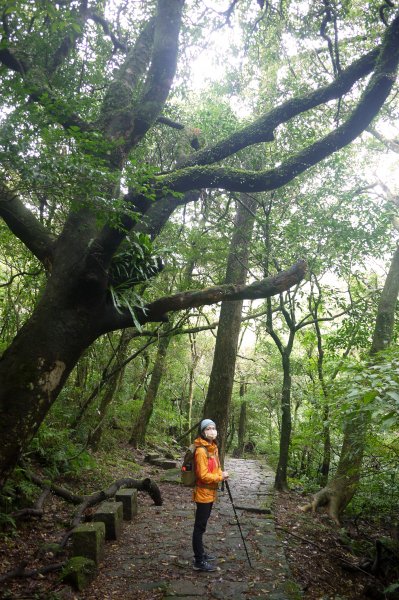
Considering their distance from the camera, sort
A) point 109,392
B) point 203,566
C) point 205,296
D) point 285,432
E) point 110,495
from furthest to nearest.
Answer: point 109,392
point 285,432
point 110,495
point 205,296
point 203,566

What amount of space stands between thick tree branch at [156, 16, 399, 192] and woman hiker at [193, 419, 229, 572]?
3.21 m

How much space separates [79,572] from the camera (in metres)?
4.12

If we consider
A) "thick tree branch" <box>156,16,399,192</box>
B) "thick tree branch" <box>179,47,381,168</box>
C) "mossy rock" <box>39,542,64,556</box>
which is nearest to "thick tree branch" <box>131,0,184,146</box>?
"thick tree branch" <box>179,47,381,168</box>

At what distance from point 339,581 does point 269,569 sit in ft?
4.18

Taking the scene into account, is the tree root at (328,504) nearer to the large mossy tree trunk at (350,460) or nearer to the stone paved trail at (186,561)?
the large mossy tree trunk at (350,460)

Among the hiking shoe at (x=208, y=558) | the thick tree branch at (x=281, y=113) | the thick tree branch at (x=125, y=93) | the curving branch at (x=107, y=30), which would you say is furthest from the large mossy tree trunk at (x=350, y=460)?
the curving branch at (x=107, y=30)

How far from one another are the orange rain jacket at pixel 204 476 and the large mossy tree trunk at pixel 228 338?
13.3 feet

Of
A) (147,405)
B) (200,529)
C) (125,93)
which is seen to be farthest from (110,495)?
(147,405)

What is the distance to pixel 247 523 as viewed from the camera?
666 centimetres

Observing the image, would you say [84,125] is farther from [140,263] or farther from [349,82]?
[349,82]

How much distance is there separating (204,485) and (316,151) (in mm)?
4639

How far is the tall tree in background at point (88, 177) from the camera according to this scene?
3998 mm

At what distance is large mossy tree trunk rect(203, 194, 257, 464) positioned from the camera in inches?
357

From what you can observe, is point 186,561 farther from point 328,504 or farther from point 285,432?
point 285,432
